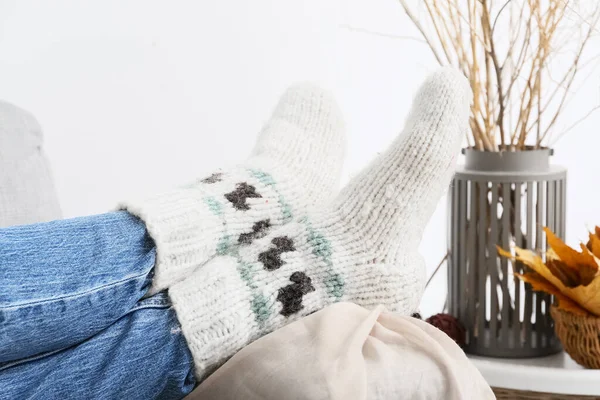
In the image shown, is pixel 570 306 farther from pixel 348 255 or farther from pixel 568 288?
pixel 348 255

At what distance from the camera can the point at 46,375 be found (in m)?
0.58

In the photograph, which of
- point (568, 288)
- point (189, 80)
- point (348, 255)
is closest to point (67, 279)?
point (348, 255)

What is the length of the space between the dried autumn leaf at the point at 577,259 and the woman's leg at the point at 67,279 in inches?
23.8

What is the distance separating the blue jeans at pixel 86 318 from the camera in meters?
0.56

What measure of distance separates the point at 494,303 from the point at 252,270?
0.60 metres

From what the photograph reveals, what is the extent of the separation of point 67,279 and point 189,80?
3.29 ft

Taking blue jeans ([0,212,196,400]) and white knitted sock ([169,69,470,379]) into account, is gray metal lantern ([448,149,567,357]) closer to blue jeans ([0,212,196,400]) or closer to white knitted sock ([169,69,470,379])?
white knitted sock ([169,69,470,379])

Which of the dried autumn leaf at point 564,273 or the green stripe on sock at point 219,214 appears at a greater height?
the green stripe on sock at point 219,214

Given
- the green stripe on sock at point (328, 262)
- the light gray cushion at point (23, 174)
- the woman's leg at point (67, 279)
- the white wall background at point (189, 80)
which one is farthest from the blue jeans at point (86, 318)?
the white wall background at point (189, 80)

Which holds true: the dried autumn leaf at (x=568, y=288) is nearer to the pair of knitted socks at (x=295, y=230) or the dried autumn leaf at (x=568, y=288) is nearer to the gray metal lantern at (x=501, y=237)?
the gray metal lantern at (x=501, y=237)

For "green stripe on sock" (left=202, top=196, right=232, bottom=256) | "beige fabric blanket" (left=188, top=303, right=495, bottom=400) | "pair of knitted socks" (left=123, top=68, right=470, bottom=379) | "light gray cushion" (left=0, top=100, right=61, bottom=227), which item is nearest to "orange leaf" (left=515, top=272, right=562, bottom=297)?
"pair of knitted socks" (left=123, top=68, right=470, bottom=379)

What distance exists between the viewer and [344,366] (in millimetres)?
589

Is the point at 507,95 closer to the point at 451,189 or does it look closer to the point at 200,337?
the point at 451,189

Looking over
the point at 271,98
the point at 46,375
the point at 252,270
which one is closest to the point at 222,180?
the point at 252,270
